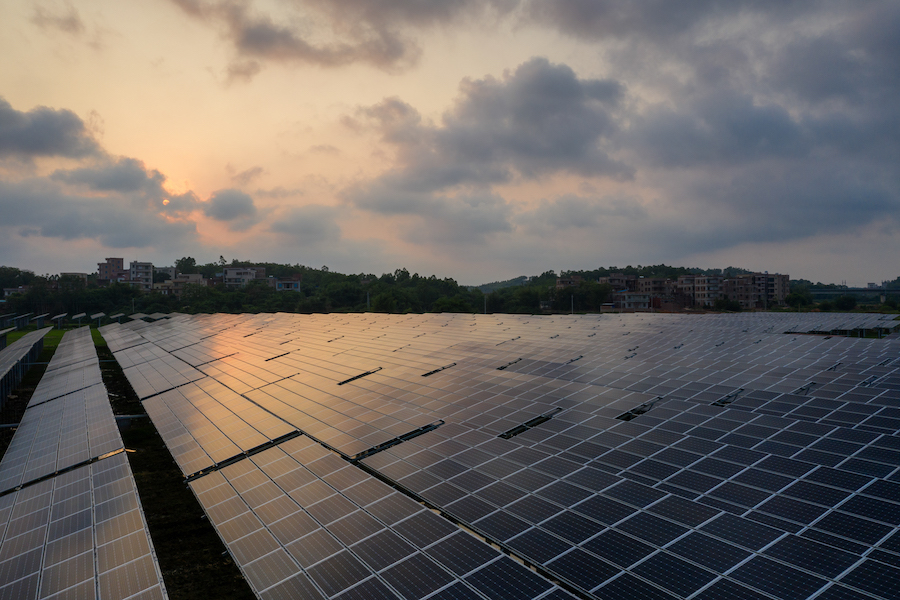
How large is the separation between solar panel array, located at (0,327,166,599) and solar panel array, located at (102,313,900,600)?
1.85 meters

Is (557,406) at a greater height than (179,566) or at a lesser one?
greater

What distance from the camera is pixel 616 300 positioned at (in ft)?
443

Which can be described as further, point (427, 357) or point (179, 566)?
point (427, 357)

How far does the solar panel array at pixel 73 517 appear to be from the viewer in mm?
8727

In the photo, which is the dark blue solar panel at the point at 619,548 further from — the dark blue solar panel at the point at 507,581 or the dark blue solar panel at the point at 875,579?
the dark blue solar panel at the point at 875,579

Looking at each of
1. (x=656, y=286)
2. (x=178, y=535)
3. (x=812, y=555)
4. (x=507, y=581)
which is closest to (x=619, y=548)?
(x=507, y=581)

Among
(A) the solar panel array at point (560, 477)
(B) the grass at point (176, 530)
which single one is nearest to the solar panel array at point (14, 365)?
(B) the grass at point (176, 530)

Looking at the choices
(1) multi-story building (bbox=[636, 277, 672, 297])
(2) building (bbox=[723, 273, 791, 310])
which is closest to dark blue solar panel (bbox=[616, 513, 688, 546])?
(2) building (bbox=[723, 273, 791, 310])

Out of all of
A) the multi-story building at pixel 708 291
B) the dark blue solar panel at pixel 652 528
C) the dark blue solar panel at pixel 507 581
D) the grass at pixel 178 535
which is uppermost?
the multi-story building at pixel 708 291

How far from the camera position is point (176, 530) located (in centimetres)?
1448

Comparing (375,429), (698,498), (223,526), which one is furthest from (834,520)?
(223,526)

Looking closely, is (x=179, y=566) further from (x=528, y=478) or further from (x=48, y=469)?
(x=528, y=478)

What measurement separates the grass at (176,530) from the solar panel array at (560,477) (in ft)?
6.28

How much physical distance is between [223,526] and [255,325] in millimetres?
54843
